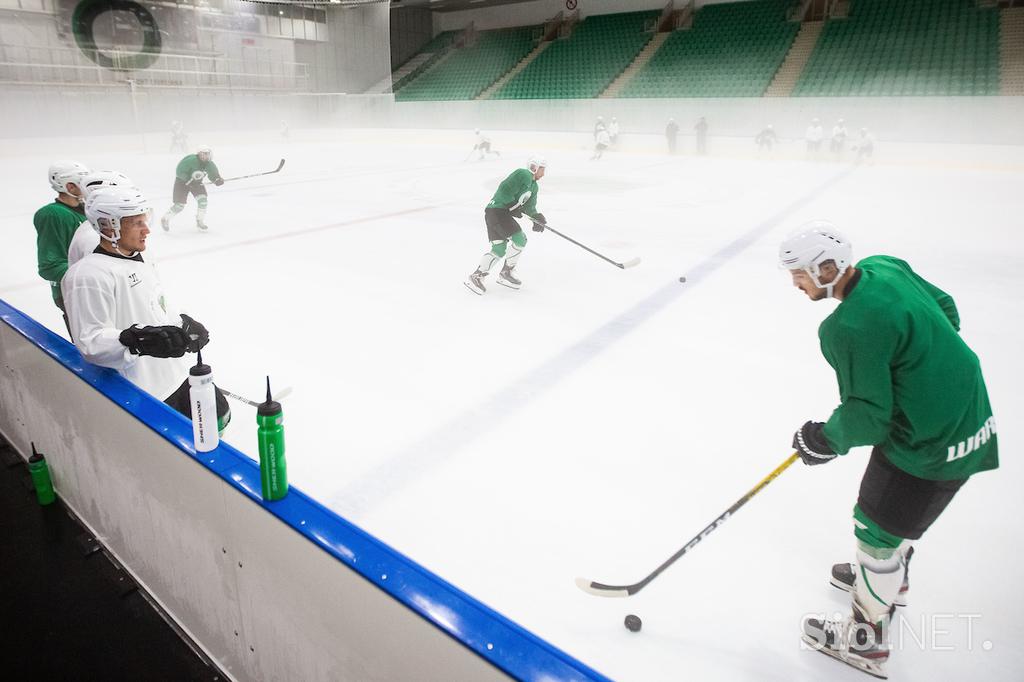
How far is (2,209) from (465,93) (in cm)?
1753

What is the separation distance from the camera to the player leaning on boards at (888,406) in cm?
129

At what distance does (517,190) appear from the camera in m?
4.47

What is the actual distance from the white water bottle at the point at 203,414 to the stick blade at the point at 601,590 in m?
1.07

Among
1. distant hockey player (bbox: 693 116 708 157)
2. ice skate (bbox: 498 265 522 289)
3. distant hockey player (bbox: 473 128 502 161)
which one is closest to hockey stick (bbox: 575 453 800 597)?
ice skate (bbox: 498 265 522 289)

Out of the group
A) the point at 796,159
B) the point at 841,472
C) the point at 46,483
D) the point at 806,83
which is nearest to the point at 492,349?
the point at 841,472

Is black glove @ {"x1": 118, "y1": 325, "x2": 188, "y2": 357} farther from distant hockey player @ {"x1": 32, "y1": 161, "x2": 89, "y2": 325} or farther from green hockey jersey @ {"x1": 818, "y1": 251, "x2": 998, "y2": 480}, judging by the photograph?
green hockey jersey @ {"x1": 818, "y1": 251, "x2": 998, "y2": 480}

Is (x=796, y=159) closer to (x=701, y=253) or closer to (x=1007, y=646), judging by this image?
(x=701, y=253)

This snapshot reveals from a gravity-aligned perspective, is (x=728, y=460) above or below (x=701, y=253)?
below

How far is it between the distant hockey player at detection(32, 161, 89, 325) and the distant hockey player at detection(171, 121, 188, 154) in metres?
14.9

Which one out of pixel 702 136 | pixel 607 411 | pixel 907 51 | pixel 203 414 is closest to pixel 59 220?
pixel 203 414

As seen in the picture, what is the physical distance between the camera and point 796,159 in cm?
1500

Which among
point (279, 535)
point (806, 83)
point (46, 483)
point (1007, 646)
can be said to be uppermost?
point (806, 83)

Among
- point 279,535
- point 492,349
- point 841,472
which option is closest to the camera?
point 279,535

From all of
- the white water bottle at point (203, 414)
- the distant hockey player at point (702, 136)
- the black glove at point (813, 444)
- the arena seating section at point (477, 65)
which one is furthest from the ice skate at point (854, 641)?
the arena seating section at point (477, 65)
